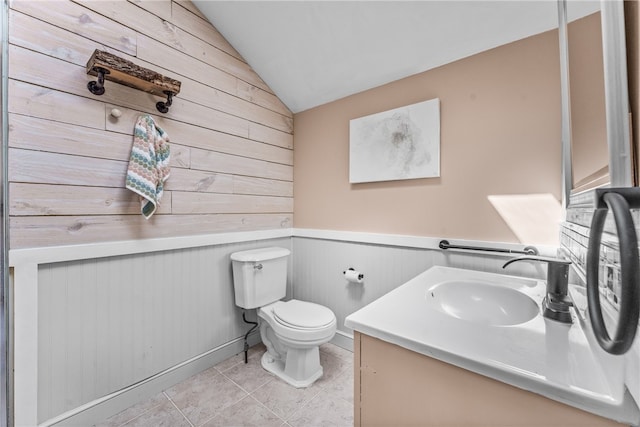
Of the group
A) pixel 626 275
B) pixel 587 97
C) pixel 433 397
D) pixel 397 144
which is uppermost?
pixel 397 144

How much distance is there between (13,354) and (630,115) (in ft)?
7.19

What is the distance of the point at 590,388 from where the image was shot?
556mm

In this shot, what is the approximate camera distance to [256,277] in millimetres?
1969

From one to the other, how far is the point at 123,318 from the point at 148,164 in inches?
34.1

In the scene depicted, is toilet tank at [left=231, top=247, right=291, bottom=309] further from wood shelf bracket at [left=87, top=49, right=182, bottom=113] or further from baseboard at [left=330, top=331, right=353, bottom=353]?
wood shelf bracket at [left=87, top=49, right=182, bottom=113]

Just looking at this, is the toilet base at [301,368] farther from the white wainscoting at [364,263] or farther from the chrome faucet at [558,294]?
the chrome faucet at [558,294]

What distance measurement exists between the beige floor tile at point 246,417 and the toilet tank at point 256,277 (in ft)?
1.93

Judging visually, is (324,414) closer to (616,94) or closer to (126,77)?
(616,94)

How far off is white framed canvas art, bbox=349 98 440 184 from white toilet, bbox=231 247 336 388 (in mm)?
931

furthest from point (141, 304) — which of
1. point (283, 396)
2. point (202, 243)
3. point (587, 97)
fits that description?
point (587, 97)

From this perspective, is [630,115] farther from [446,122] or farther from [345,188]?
[345,188]

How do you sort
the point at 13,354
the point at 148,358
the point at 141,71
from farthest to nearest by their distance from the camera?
the point at 148,358 < the point at 141,71 < the point at 13,354

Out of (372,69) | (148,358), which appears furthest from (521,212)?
(148,358)

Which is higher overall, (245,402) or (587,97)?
(587,97)
